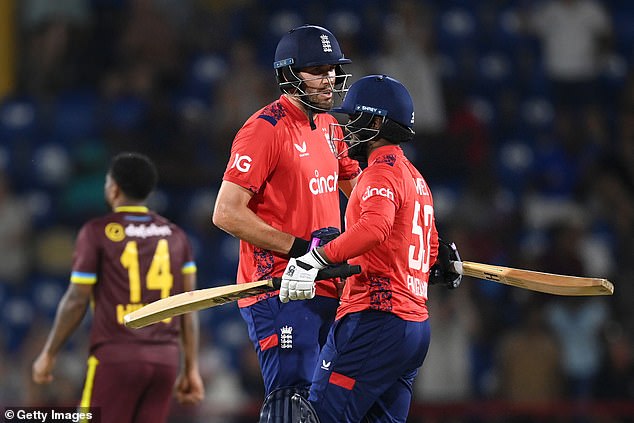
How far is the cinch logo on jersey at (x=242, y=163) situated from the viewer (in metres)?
5.54

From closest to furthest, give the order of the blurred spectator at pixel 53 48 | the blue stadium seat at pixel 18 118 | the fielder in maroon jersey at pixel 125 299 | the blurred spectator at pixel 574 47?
1. the fielder in maroon jersey at pixel 125 299
2. the blue stadium seat at pixel 18 118
3. the blurred spectator at pixel 53 48
4. the blurred spectator at pixel 574 47

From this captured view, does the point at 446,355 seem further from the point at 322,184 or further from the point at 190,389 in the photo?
the point at 322,184

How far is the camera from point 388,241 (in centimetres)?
526

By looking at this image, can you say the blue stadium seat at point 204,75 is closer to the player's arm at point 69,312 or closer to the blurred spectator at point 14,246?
the blurred spectator at point 14,246

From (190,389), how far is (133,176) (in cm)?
137

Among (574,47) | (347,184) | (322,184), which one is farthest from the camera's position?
(574,47)

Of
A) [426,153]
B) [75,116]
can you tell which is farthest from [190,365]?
[75,116]

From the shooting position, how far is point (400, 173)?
5.28 m

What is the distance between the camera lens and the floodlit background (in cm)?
994

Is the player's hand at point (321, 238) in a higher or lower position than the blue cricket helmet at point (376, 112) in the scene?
lower

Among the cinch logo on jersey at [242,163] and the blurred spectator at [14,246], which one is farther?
the blurred spectator at [14,246]

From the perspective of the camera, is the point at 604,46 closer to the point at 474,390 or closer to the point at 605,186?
the point at 605,186

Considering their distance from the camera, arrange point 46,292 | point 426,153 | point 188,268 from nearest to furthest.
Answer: point 188,268
point 46,292
point 426,153

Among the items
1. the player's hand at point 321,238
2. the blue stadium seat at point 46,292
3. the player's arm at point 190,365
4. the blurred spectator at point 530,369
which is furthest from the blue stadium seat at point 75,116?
the player's hand at point 321,238
